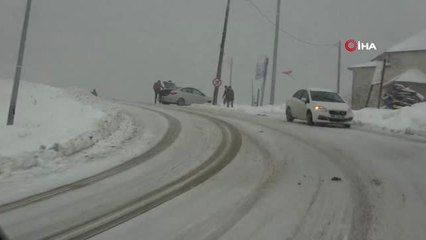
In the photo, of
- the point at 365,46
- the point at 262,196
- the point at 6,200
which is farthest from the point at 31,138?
the point at 365,46

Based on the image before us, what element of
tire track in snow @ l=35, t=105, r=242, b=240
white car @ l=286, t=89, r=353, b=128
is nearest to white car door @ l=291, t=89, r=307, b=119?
white car @ l=286, t=89, r=353, b=128

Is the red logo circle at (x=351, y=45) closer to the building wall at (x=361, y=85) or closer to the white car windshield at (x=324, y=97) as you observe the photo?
the building wall at (x=361, y=85)

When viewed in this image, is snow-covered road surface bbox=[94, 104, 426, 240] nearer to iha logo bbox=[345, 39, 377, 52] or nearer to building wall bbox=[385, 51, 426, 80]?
building wall bbox=[385, 51, 426, 80]

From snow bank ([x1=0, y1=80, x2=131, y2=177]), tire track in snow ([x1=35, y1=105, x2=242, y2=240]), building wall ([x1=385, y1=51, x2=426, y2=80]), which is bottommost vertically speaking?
tire track in snow ([x1=35, y1=105, x2=242, y2=240])

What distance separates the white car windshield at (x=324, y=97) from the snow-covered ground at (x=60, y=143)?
664 centimetres

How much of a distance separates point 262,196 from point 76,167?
12.2ft

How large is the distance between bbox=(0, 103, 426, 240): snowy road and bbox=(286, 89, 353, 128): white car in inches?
281

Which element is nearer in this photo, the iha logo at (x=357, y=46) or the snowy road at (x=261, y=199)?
the snowy road at (x=261, y=199)

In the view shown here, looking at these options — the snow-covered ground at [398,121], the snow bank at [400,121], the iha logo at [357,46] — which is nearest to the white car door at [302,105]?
the snow-covered ground at [398,121]

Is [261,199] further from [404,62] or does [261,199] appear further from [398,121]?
[404,62]

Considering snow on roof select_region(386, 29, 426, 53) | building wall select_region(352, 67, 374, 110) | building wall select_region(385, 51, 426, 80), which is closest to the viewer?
building wall select_region(385, 51, 426, 80)

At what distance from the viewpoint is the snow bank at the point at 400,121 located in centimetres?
1875

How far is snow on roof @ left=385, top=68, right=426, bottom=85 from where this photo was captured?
46.2 meters

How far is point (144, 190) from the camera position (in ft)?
25.9
